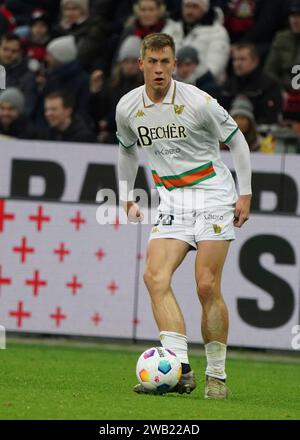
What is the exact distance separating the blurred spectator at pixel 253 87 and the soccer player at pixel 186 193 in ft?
21.3

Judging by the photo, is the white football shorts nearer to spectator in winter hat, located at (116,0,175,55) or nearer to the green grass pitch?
the green grass pitch

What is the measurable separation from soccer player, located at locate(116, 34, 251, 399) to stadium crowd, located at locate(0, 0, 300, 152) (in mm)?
5164

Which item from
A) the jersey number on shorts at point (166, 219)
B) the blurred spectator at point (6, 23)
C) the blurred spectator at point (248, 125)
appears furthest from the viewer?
the blurred spectator at point (6, 23)

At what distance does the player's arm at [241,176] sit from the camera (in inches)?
369

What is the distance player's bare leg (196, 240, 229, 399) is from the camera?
30.2 ft

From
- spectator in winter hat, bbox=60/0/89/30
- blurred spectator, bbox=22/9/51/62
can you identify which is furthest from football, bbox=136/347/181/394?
blurred spectator, bbox=22/9/51/62

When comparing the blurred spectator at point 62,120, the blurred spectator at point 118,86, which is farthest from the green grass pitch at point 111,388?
the blurred spectator at point 118,86

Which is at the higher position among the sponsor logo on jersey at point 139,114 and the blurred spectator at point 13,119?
the blurred spectator at point 13,119

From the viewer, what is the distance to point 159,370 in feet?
29.1

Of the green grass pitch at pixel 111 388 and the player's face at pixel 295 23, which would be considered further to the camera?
the player's face at pixel 295 23

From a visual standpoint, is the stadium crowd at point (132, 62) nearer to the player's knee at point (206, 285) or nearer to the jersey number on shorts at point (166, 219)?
the jersey number on shorts at point (166, 219)

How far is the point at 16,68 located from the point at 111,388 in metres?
8.59
